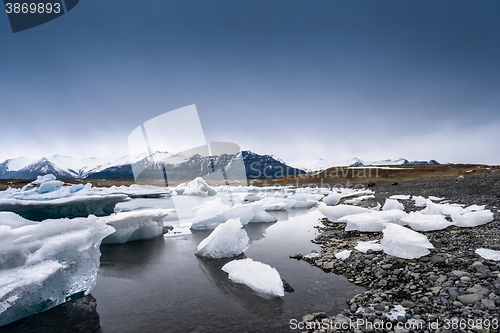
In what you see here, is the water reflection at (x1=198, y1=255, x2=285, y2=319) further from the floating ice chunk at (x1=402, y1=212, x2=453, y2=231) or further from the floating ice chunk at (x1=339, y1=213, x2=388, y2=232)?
the floating ice chunk at (x1=402, y1=212, x2=453, y2=231)

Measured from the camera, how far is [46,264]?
3.46m

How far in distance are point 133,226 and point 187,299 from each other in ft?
14.3

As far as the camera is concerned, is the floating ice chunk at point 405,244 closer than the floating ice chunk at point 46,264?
No

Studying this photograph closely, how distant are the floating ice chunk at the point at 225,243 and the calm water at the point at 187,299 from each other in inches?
9.3

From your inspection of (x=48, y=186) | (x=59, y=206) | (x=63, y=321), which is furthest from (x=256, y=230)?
(x=48, y=186)

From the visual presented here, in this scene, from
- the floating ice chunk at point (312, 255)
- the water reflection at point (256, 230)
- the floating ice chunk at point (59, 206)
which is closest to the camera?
the floating ice chunk at point (312, 255)

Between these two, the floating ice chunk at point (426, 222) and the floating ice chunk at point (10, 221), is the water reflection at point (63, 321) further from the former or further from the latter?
the floating ice chunk at point (426, 222)

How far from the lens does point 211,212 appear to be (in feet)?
29.3

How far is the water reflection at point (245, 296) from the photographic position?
3.33 m

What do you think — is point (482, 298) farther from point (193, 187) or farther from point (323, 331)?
point (193, 187)

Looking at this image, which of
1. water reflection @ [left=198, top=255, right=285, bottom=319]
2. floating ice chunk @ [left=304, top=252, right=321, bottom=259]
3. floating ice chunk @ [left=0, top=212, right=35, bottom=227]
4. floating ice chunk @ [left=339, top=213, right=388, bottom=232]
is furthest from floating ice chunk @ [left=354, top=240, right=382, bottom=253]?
floating ice chunk @ [left=0, top=212, right=35, bottom=227]

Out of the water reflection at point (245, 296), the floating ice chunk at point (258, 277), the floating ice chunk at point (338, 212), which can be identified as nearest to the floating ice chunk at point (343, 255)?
the floating ice chunk at point (258, 277)

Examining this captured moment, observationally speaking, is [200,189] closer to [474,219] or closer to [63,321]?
[474,219]

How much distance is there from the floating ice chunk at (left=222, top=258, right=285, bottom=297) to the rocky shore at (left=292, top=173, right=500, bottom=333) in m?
0.75
